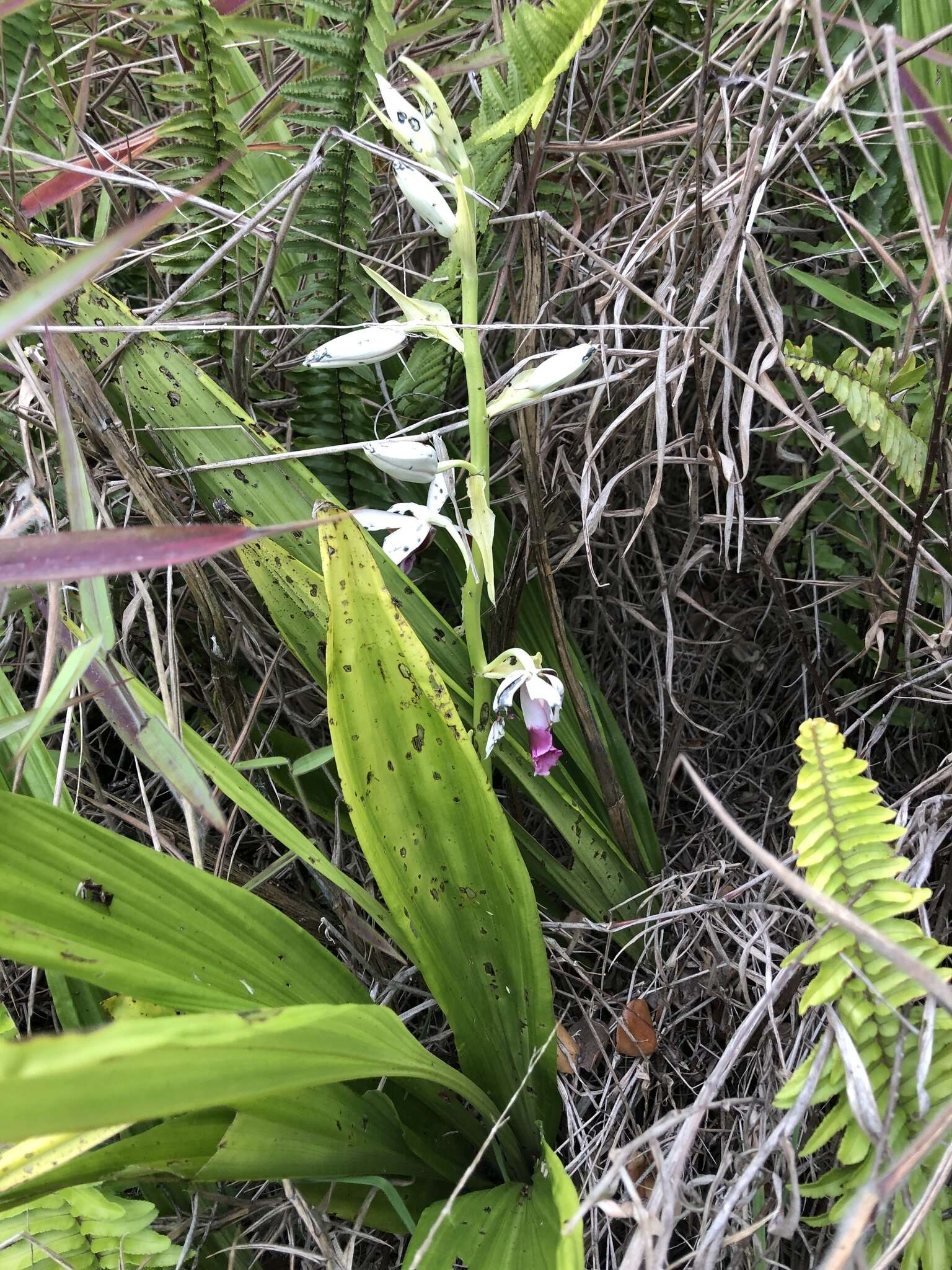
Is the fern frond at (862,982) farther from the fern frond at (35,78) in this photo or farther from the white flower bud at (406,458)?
the fern frond at (35,78)

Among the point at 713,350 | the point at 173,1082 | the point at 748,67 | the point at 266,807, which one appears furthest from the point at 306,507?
the point at 748,67

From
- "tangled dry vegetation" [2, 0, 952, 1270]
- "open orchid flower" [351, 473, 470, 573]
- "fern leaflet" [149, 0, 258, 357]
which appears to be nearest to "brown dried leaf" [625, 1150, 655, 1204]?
"tangled dry vegetation" [2, 0, 952, 1270]

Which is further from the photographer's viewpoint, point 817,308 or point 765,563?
point 817,308

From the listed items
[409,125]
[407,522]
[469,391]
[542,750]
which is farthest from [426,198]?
[542,750]

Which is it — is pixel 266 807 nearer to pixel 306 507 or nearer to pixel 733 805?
pixel 306 507

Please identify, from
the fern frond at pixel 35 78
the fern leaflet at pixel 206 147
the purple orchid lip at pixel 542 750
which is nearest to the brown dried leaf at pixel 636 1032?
the purple orchid lip at pixel 542 750

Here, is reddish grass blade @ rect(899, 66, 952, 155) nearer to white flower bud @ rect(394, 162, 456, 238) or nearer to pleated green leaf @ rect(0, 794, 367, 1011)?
white flower bud @ rect(394, 162, 456, 238)
